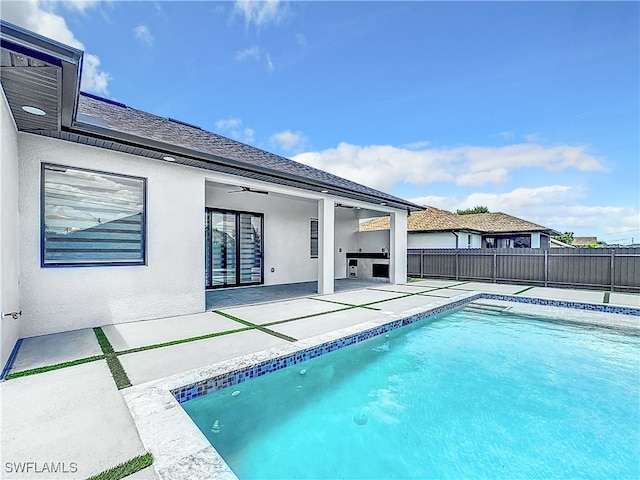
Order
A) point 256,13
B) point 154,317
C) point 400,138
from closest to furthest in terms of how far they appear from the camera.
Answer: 1. point 154,317
2. point 256,13
3. point 400,138

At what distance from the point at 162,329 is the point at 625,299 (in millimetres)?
12535

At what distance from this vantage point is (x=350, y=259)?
14562 millimetres

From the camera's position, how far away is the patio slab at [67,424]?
A: 1.97 meters

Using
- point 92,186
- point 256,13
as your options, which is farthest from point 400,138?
point 92,186

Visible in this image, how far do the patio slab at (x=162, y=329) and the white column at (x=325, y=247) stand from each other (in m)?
3.69

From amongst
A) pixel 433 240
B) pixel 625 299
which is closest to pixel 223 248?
pixel 625 299

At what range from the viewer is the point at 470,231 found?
61.2 ft

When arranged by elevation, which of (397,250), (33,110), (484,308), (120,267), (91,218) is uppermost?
(33,110)

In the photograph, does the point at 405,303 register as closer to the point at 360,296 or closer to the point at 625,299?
the point at 360,296

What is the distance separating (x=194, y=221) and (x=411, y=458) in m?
5.53

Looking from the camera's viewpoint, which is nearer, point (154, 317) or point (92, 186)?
point (92, 186)

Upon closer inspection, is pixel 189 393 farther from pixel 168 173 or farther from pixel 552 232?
pixel 552 232

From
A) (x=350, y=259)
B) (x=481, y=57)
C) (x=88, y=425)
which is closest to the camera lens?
(x=88, y=425)

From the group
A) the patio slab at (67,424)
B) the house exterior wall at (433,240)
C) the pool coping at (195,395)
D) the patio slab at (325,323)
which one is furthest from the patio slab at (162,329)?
the house exterior wall at (433,240)
